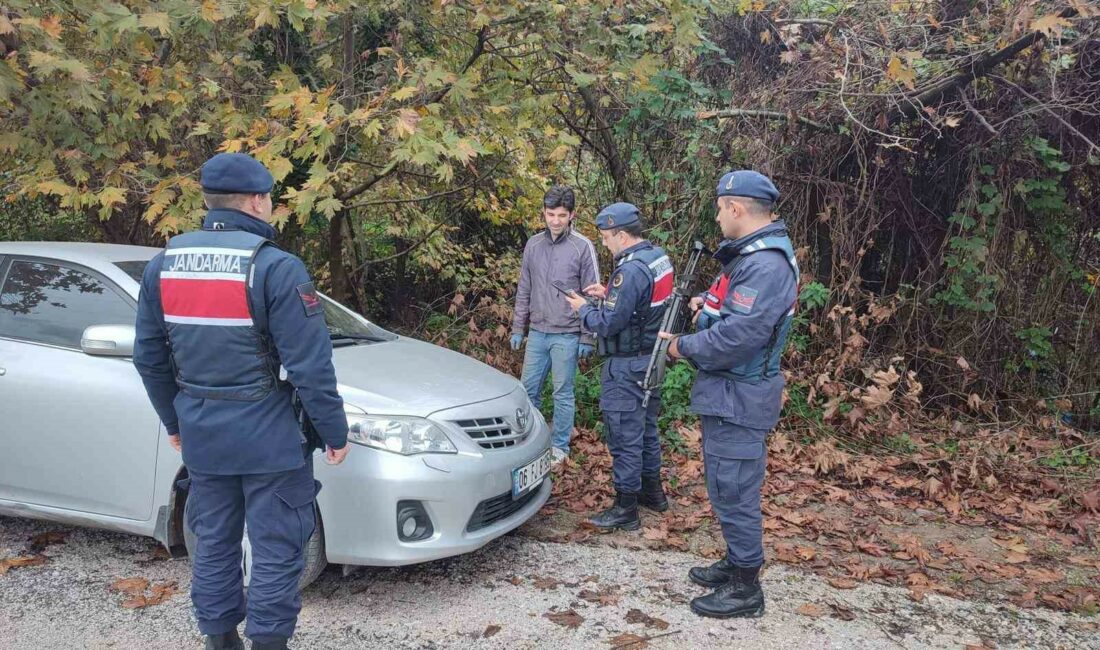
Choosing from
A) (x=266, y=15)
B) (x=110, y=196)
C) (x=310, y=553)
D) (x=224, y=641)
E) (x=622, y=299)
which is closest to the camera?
(x=224, y=641)

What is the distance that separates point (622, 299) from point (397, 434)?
1.48 meters

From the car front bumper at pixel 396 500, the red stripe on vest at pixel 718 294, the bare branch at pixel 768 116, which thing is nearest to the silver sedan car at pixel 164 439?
the car front bumper at pixel 396 500

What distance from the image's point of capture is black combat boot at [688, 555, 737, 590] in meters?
3.79

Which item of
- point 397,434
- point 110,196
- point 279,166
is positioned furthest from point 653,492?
point 110,196

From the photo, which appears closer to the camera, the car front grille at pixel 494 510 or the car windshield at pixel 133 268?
A: the car front grille at pixel 494 510

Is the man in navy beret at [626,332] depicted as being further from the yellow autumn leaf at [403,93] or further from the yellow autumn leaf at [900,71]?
the yellow autumn leaf at [900,71]

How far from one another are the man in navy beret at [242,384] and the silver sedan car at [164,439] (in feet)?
1.76

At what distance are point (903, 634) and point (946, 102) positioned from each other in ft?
13.0

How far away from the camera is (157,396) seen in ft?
9.75

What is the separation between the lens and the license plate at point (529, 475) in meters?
3.82

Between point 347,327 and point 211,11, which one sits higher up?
point 211,11

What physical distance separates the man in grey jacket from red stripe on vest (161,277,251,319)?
2956mm

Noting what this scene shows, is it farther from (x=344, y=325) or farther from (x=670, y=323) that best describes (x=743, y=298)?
(x=344, y=325)

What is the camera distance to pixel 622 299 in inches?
171
